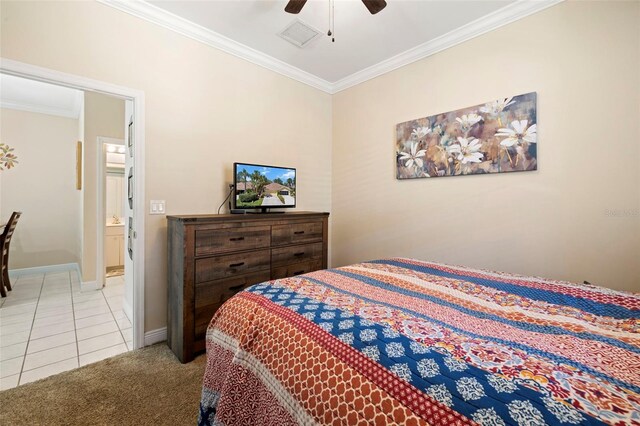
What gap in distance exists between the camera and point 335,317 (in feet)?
3.40

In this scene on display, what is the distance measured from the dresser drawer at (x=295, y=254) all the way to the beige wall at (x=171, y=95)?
0.81 m

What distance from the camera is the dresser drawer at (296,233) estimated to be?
259cm

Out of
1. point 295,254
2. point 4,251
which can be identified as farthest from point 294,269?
point 4,251

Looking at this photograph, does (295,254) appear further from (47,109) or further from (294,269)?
(47,109)

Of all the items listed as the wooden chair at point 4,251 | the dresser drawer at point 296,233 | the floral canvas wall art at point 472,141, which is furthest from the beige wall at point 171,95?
the wooden chair at point 4,251

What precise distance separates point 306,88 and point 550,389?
3.58 metres

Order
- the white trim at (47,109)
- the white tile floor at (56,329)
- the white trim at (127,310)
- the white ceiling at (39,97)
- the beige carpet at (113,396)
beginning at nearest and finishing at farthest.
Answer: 1. the beige carpet at (113,396)
2. the white tile floor at (56,329)
3. the white trim at (127,310)
4. the white ceiling at (39,97)
5. the white trim at (47,109)

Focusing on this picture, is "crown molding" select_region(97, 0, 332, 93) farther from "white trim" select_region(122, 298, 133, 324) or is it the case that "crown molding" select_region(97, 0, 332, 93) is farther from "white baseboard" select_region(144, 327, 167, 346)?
"white trim" select_region(122, 298, 133, 324)

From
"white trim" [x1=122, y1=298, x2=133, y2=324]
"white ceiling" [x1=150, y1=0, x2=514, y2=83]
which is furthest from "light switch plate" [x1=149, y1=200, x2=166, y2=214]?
"white ceiling" [x1=150, y1=0, x2=514, y2=83]

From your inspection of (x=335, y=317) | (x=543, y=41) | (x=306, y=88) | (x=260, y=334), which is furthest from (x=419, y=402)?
(x=306, y=88)

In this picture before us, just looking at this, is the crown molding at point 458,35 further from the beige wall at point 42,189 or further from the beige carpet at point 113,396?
A: the beige wall at point 42,189

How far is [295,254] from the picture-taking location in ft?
9.07

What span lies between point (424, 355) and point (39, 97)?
6.14 m

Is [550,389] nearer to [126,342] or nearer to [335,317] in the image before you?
[335,317]
